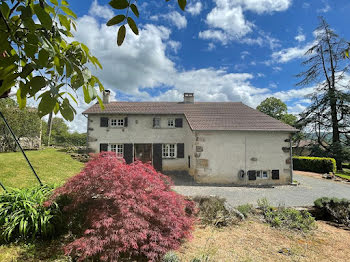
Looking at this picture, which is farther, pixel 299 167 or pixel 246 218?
pixel 299 167

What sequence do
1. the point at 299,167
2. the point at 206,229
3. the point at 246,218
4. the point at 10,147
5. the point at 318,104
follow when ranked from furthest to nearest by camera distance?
1. the point at 318,104
2. the point at 299,167
3. the point at 10,147
4. the point at 246,218
5. the point at 206,229

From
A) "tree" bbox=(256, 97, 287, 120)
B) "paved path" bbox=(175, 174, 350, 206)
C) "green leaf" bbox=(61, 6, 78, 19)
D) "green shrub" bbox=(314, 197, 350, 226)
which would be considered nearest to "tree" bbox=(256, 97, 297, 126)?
"tree" bbox=(256, 97, 287, 120)

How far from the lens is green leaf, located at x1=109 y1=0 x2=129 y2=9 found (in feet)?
2.98

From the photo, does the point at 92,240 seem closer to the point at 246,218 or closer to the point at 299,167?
the point at 246,218

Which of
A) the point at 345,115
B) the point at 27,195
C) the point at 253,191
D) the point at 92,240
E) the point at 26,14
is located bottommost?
the point at 253,191

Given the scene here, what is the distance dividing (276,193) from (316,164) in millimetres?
10037

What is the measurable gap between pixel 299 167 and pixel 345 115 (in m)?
6.92

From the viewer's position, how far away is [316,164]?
17.6 metres

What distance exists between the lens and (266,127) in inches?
515

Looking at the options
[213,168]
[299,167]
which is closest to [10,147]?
[213,168]

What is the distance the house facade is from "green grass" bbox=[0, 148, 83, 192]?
245 cm

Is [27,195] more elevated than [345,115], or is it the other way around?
[345,115]

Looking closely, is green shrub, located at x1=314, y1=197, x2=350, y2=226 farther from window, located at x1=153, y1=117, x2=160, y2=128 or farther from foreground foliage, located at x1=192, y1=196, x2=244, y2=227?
window, located at x1=153, y1=117, x2=160, y2=128

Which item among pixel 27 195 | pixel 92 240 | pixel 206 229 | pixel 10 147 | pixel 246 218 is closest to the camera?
pixel 92 240
